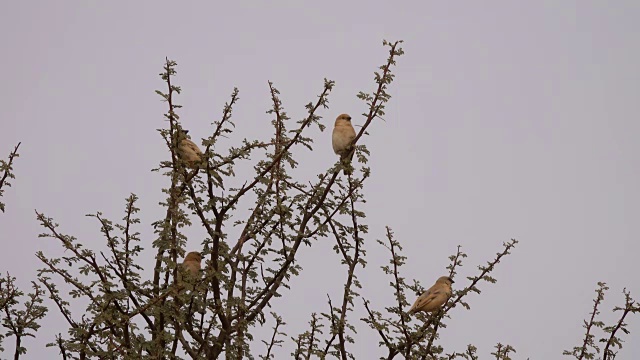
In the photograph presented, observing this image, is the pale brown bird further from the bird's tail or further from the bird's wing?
the bird's wing

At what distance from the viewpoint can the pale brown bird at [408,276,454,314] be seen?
7.27m

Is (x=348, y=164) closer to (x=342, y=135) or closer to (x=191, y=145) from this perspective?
(x=191, y=145)

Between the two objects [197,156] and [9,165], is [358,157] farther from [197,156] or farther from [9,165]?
[9,165]

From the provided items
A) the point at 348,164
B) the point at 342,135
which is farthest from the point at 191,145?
the point at 342,135

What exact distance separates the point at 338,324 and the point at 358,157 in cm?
147

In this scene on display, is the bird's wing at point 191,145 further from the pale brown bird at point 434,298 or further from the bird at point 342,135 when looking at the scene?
the pale brown bird at point 434,298

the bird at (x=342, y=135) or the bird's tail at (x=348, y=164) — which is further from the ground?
the bird at (x=342, y=135)

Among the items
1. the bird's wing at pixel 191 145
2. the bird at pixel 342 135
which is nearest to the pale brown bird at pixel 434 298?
the bird at pixel 342 135

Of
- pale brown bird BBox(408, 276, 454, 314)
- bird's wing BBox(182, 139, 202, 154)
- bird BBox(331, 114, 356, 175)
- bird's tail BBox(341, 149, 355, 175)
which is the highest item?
bird BBox(331, 114, 356, 175)

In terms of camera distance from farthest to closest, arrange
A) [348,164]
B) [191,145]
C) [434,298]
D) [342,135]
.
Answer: [342,135]
[434,298]
[191,145]
[348,164]

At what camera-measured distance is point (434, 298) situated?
289 inches

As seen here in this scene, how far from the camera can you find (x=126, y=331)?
227 inches

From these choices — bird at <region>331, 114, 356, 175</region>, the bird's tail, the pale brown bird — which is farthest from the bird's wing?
the pale brown bird

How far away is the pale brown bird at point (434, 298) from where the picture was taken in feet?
23.9
